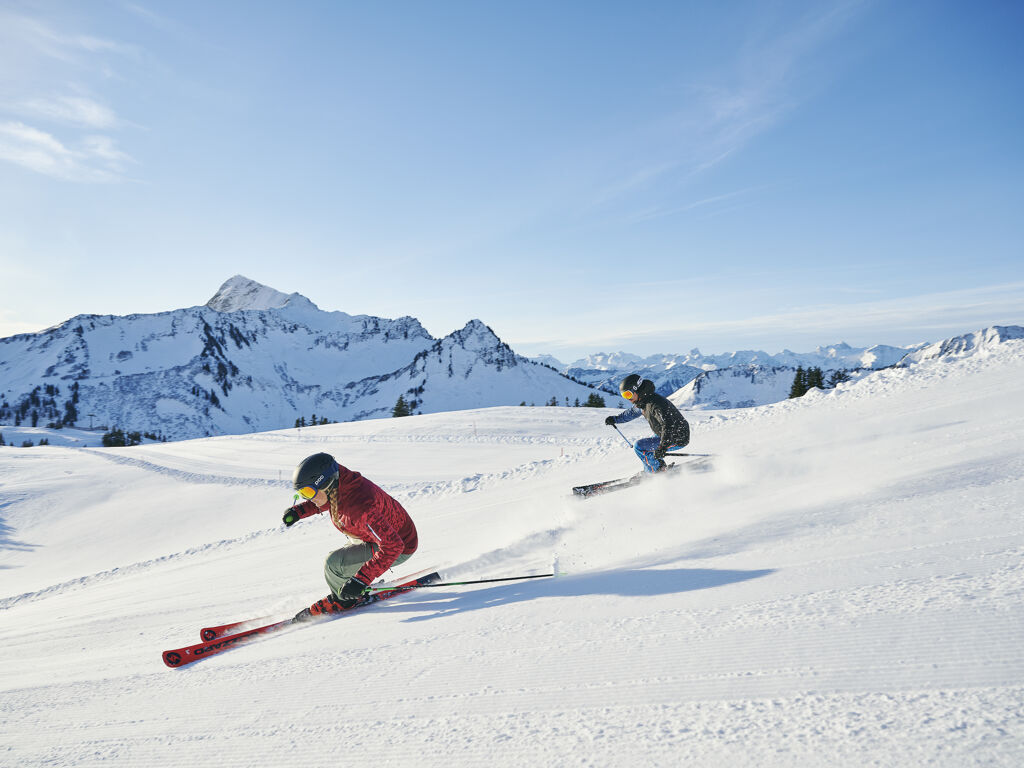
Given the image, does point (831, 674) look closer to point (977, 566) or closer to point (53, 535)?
point (977, 566)

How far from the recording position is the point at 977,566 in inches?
127

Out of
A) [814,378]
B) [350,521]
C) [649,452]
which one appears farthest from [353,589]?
[814,378]

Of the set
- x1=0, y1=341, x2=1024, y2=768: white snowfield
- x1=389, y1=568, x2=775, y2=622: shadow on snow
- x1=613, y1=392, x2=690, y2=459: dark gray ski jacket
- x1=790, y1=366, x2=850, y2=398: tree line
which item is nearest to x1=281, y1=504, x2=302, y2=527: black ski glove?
x1=0, y1=341, x2=1024, y2=768: white snowfield

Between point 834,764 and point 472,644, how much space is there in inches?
97.7

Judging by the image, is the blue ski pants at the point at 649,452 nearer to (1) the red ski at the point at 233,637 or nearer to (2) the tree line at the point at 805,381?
(1) the red ski at the point at 233,637

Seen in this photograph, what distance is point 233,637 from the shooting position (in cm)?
509

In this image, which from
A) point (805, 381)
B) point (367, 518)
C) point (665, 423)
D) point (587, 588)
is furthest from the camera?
point (805, 381)

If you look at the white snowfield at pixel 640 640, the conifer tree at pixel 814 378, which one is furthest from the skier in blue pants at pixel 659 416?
the conifer tree at pixel 814 378

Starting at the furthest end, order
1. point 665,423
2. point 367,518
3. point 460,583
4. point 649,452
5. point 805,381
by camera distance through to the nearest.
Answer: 1. point 805,381
2. point 649,452
3. point 665,423
4. point 460,583
5. point 367,518

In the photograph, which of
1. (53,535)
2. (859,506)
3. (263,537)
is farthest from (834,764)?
(53,535)

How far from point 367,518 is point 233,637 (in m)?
1.84

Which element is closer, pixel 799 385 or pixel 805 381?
pixel 799 385

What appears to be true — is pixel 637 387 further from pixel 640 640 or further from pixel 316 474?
pixel 640 640

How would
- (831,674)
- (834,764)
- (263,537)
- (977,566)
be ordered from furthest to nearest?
(263,537) → (977,566) → (831,674) → (834,764)
